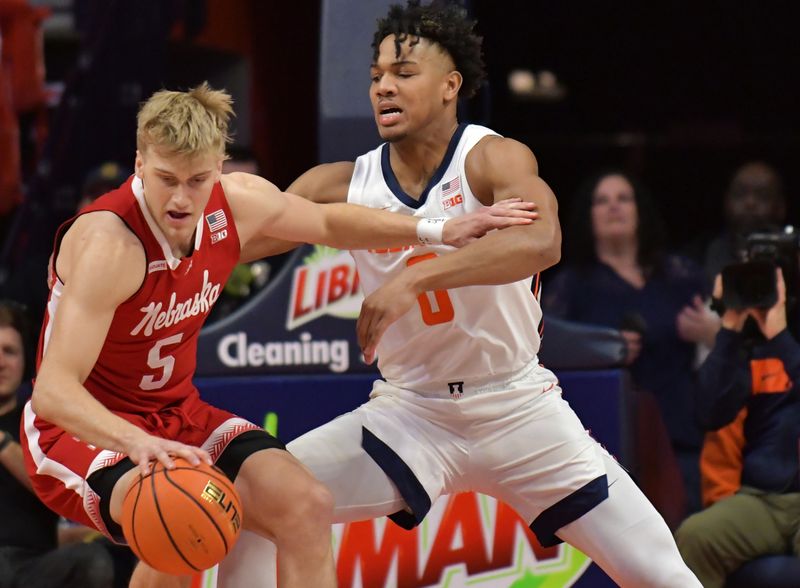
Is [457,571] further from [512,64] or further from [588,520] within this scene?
[512,64]

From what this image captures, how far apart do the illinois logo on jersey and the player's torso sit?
691 mm

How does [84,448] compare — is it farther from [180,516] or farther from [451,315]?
[451,315]

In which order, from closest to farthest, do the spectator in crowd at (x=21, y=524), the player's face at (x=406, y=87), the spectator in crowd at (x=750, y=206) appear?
1. the player's face at (x=406, y=87)
2. the spectator in crowd at (x=21, y=524)
3. the spectator in crowd at (x=750, y=206)

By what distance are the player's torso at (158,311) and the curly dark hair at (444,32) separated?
81 cm

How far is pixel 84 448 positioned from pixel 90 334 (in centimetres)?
42

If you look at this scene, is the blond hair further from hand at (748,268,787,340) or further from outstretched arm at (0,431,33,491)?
hand at (748,268,787,340)

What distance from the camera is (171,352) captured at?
4277 mm

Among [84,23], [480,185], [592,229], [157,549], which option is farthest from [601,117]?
[157,549]

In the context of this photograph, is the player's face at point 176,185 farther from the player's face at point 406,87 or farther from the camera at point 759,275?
the camera at point 759,275

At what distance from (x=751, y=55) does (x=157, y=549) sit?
7.46 m

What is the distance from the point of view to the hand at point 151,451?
370cm

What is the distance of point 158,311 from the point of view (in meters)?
4.12

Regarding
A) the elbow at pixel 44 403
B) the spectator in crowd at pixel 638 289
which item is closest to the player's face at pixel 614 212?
the spectator in crowd at pixel 638 289

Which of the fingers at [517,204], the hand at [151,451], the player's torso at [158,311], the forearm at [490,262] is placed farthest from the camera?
the fingers at [517,204]
